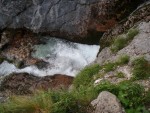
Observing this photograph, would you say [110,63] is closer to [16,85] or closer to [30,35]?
[16,85]

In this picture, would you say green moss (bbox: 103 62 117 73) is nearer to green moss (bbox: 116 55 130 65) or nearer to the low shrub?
green moss (bbox: 116 55 130 65)

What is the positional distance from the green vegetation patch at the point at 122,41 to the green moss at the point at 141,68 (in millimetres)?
1881

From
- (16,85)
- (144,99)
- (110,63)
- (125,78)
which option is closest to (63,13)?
(16,85)

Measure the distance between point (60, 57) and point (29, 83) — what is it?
6.33 feet

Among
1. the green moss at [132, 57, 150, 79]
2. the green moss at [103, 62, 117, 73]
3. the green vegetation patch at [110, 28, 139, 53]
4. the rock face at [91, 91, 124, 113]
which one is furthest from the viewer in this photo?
the green vegetation patch at [110, 28, 139, 53]

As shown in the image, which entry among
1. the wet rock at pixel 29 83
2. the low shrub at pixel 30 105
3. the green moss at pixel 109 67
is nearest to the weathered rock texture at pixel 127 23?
the wet rock at pixel 29 83

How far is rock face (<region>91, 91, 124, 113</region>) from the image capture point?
285 inches

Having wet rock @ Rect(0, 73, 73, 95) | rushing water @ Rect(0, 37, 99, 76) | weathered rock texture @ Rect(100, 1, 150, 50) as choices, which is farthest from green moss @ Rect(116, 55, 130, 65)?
rushing water @ Rect(0, 37, 99, 76)

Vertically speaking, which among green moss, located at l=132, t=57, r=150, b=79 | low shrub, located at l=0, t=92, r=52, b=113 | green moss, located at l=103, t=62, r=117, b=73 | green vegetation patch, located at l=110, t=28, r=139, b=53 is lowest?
low shrub, located at l=0, t=92, r=52, b=113

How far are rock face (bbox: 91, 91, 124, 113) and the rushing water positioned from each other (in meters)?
6.46

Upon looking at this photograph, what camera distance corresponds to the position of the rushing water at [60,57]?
1427cm

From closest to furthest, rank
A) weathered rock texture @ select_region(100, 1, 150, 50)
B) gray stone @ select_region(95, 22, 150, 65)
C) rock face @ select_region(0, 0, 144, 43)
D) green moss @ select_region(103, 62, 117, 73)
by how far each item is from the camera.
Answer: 1. green moss @ select_region(103, 62, 117, 73)
2. gray stone @ select_region(95, 22, 150, 65)
3. weathered rock texture @ select_region(100, 1, 150, 50)
4. rock face @ select_region(0, 0, 144, 43)

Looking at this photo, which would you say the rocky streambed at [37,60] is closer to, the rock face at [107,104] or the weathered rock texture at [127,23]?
the weathered rock texture at [127,23]

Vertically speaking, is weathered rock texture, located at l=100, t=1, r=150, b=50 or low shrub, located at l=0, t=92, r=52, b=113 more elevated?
weathered rock texture, located at l=100, t=1, r=150, b=50
